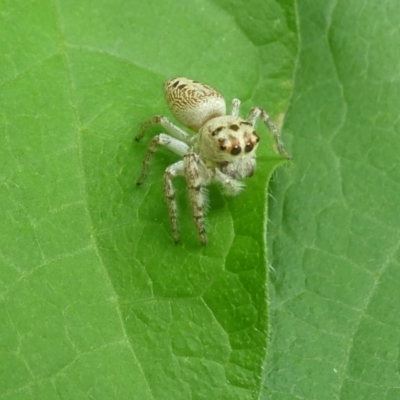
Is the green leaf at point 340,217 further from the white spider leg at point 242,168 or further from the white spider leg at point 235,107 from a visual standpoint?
the white spider leg at point 235,107

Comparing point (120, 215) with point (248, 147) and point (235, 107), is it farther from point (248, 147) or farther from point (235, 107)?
Result: point (235, 107)

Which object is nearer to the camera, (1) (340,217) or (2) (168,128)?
(1) (340,217)

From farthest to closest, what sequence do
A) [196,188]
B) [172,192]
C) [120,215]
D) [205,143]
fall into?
[205,143], [196,188], [172,192], [120,215]

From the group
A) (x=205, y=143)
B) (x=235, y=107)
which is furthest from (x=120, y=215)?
(x=235, y=107)

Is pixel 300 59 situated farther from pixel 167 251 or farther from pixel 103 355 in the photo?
pixel 103 355

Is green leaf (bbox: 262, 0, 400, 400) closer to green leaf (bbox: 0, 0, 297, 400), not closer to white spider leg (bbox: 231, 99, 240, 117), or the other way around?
green leaf (bbox: 0, 0, 297, 400)

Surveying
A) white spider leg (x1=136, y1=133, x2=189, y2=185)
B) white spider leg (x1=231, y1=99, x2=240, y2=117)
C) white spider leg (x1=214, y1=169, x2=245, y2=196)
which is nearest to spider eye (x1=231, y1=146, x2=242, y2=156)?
white spider leg (x1=214, y1=169, x2=245, y2=196)

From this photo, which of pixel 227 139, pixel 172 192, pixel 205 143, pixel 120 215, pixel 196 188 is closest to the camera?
pixel 120 215
